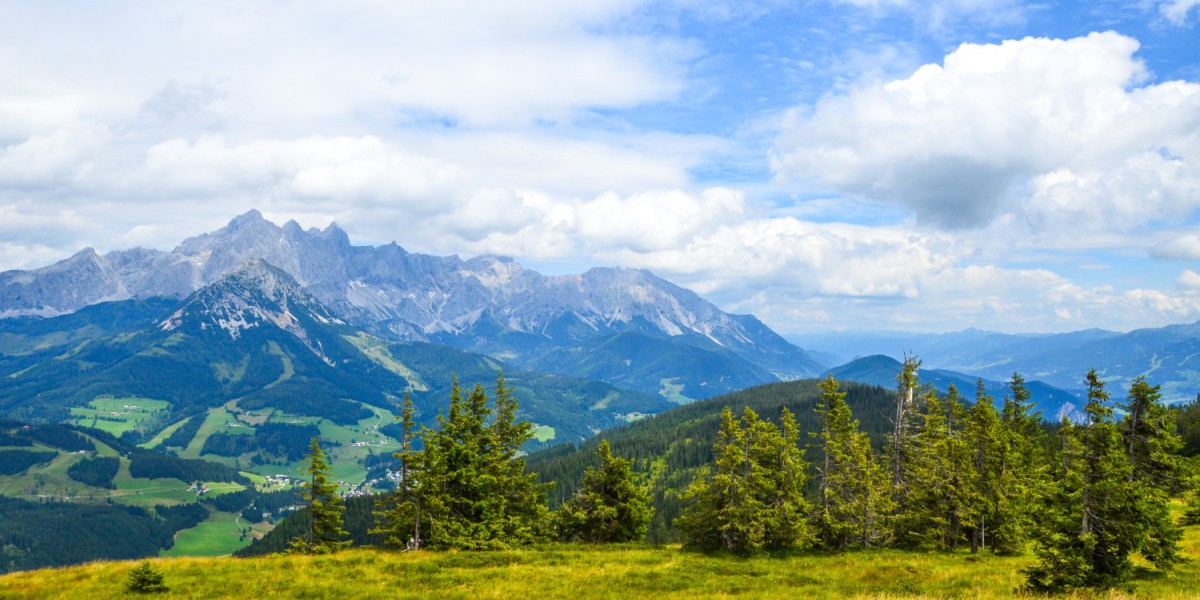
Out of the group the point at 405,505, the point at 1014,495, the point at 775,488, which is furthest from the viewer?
the point at 1014,495

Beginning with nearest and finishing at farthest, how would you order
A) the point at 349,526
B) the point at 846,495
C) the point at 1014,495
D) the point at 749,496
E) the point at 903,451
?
the point at 749,496 < the point at 846,495 < the point at 1014,495 < the point at 903,451 < the point at 349,526

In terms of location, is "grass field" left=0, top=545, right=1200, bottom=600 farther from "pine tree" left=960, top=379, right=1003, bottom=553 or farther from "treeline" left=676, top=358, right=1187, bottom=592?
"pine tree" left=960, top=379, right=1003, bottom=553

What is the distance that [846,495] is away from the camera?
43.4 m

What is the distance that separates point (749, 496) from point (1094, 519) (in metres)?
18.1

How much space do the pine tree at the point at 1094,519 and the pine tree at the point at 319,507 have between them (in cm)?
4685

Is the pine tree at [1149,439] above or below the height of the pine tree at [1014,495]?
above

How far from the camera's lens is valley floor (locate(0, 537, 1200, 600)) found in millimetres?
27781

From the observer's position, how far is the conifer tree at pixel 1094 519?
24766 millimetres

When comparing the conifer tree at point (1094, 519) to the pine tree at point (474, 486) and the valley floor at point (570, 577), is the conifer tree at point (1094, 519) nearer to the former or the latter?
the valley floor at point (570, 577)

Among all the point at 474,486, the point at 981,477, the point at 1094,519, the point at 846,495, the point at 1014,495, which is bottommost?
the point at 1014,495

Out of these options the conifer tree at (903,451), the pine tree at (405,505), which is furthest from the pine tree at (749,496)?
the pine tree at (405,505)

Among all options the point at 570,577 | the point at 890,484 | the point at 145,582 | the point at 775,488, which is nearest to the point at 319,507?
the point at 145,582

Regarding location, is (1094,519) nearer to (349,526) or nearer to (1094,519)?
(1094,519)

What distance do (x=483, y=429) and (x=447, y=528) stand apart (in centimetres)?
794
